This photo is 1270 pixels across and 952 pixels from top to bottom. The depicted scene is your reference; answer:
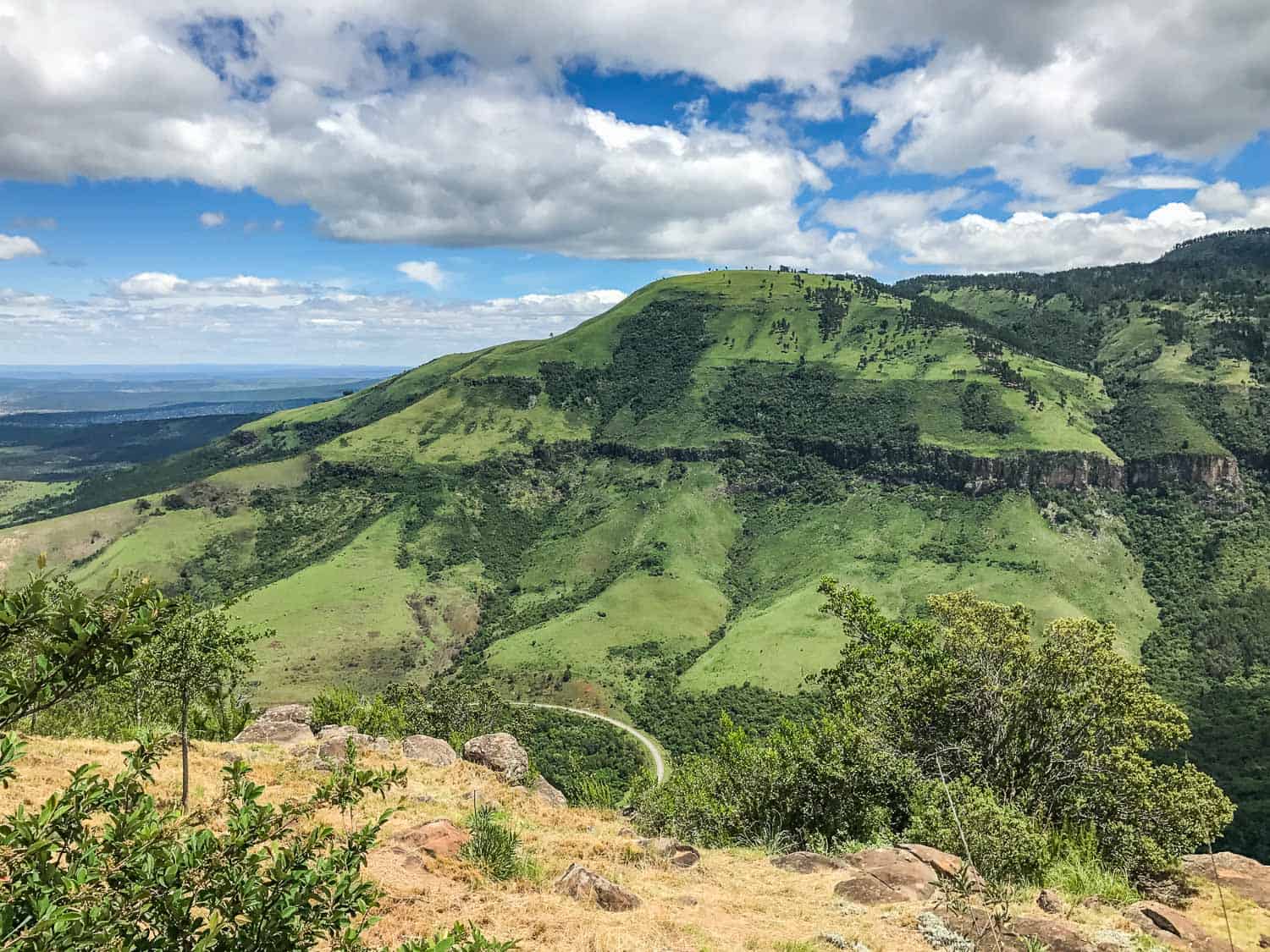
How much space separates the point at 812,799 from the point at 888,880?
10491mm

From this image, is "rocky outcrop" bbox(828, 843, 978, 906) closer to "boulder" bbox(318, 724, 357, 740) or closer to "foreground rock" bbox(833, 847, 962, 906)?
"foreground rock" bbox(833, 847, 962, 906)

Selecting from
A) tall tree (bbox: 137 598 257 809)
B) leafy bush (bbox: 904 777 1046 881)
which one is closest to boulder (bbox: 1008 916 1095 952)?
leafy bush (bbox: 904 777 1046 881)

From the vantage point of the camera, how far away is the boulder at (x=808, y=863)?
22594 millimetres

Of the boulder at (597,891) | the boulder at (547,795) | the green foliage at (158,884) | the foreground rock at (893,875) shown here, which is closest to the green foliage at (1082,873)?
the foreground rock at (893,875)

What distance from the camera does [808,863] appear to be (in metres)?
23.3

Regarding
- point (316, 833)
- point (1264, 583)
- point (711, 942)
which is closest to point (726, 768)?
point (711, 942)

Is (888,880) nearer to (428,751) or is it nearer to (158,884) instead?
(158,884)

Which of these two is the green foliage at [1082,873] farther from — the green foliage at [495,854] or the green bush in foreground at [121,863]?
the green bush in foreground at [121,863]

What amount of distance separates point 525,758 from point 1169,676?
181686 mm

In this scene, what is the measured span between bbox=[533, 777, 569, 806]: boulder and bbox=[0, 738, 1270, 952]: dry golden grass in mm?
6226

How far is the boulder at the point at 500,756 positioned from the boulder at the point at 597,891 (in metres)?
20.5

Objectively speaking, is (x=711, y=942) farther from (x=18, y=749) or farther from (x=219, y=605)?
(x=219, y=605)

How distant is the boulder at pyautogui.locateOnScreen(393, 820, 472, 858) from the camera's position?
20.3 meters

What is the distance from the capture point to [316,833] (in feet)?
23.4
